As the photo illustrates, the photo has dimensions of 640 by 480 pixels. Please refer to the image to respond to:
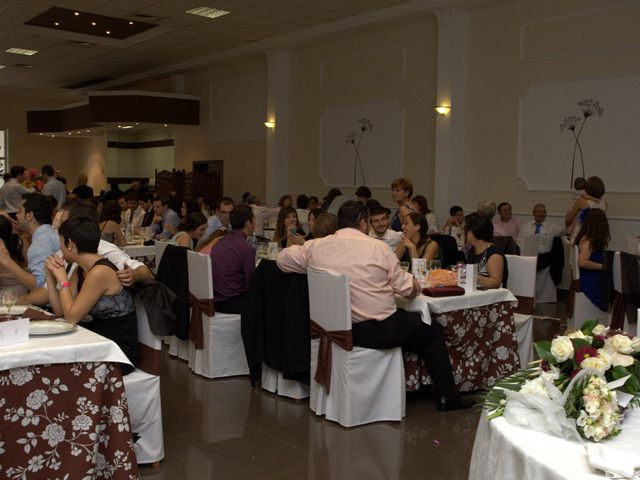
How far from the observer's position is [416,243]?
19.2 feet

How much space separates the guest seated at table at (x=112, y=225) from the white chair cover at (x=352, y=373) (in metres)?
3.53

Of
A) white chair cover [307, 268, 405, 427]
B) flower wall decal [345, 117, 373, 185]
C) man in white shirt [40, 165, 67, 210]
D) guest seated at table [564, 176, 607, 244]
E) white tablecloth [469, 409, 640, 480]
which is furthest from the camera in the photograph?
man in white shirt [40, 165, 67, 210]

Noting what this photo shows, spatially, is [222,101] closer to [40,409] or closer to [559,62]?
[559,62]

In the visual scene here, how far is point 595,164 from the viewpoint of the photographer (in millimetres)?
8969

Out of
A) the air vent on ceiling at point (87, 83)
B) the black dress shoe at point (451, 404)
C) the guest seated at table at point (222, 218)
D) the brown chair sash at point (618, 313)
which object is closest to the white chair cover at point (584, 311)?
the brown chair sash at point (618, 313)

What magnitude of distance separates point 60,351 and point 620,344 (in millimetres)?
2064

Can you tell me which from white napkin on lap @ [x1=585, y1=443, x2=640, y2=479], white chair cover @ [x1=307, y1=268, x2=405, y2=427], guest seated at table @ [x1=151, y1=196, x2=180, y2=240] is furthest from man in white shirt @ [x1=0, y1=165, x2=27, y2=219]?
white napkin on lap @ [x1=585, y1=443, x2=640, y2=479]

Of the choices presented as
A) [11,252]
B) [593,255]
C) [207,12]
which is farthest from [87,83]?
[593,255]

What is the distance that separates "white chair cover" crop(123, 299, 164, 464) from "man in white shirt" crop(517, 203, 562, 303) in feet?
20.9

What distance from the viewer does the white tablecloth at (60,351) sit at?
110 inches

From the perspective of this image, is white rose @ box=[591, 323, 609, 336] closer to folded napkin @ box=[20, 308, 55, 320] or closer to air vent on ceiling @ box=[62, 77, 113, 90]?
folded napkin @ box=[20, 308, 55, 320]

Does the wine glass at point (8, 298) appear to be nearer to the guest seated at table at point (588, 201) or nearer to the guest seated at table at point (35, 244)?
the guest seated at table at point (35, 244)

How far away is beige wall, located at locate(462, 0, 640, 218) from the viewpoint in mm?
8734

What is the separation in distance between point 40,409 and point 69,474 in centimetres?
29
